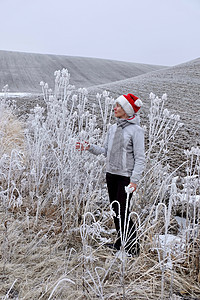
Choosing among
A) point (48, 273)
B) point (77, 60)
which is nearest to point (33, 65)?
point (77, 60)

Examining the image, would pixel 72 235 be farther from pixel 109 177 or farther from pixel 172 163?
pixel 172 163

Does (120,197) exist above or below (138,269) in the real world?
above

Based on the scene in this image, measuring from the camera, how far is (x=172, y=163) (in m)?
3.90

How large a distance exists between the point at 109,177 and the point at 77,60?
31.5 m

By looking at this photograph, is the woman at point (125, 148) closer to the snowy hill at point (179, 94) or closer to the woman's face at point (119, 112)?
the woman's face at point (119, 112)

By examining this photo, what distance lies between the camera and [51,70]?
2555 cm

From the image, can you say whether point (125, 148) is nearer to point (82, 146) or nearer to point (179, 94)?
point (82, 146)

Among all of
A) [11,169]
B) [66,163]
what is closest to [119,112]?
[66,163]

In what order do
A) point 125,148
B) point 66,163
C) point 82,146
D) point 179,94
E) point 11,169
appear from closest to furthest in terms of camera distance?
1. point 125,148
2. point 82,146
3. point 66,163
4. point 11,169
5. point 179,94

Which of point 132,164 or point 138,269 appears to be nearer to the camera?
point 138,269

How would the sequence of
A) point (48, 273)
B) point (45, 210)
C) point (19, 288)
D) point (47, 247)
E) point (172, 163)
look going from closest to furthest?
point (19, 288) → point (48, 273) → point (47, 247) → point (45, 210) → point (172, 163)

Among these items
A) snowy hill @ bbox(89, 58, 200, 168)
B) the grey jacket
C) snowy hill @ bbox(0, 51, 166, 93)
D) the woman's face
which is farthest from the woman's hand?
snowy hill @ bbox(0, 51, 166, 93)

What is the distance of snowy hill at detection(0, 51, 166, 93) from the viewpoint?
21812 millimetres

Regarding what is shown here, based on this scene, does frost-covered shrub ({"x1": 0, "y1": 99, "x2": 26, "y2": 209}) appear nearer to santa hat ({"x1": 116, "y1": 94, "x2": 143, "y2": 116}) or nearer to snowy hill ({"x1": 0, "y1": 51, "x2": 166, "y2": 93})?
santa hat ({"x1": 116, "y1": 94, "x2": 143, "y2": 116})
